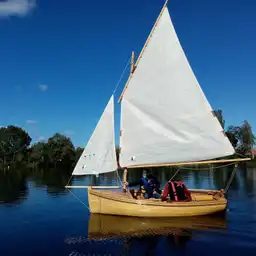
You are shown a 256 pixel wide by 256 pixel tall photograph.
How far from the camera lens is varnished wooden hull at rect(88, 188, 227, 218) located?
22016 millimetres

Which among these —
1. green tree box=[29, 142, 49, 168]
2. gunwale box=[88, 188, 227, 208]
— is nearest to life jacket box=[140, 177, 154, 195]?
gunwale box=[88, 188, 227, 208]

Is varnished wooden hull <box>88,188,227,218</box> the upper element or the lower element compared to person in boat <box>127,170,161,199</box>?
lower

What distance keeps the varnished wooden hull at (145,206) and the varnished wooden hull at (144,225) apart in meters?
0.36

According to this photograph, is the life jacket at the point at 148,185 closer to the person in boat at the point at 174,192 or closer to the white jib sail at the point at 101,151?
the person in boat at the point at 174,192

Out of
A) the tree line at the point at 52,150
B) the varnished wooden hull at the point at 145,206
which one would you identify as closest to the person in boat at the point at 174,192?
the varnished wooden hull at the point at 145,206

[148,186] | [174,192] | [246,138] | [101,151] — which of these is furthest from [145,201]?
[246,138]

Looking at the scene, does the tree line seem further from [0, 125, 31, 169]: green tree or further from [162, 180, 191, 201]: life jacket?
[162, 180, 191, 201]: life jacket

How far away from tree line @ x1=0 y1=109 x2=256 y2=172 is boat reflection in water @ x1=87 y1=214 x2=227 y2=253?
101 metres

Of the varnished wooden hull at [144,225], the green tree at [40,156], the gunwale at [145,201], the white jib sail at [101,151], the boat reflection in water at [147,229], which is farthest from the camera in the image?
the green tree at [40,156]

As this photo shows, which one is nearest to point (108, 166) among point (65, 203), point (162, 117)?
point (162, 117)

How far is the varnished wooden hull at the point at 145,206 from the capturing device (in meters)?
22.0

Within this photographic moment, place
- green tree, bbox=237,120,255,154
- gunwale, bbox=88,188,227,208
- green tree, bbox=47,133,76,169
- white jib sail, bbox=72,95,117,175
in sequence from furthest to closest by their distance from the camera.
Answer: green tree, bbox=47,133,76,169 → green tree, bbox=237,120,255,154 → white jib sail, bbox=72,95,117,175 → gunwale, bbox=88,188,227,208

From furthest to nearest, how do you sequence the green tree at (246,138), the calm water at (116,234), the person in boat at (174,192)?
the green tree at (246,138)
the person in boat at (174,192)
the calm water at (116,234)

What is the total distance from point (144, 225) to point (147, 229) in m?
0.96
